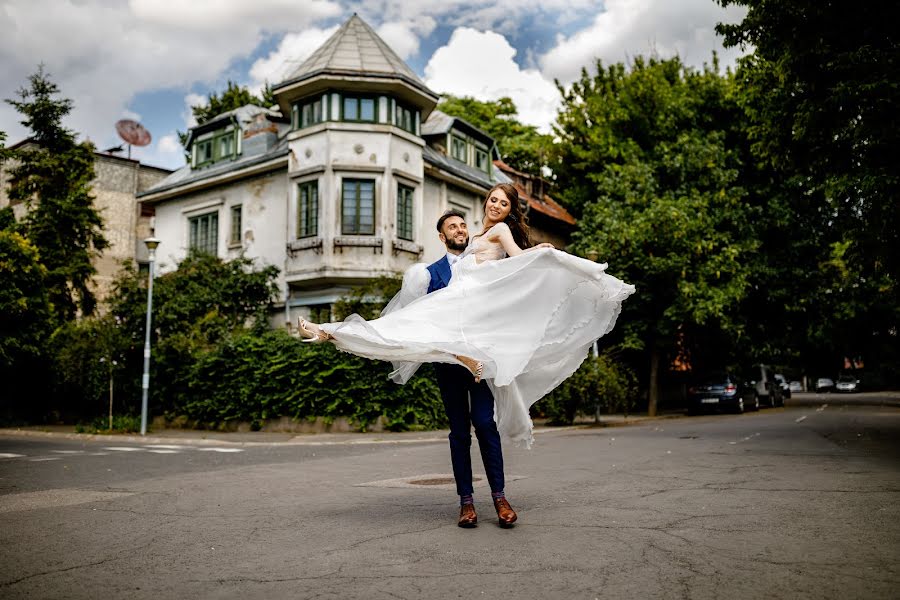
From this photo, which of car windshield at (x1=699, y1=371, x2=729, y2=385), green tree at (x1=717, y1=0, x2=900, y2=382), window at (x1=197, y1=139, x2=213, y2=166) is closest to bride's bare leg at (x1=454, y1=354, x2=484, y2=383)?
green tree at (x1=717, y1=0, x2=900, y2=382)

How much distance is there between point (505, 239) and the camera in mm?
5977

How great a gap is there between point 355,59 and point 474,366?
23046mm

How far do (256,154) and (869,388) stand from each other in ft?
234

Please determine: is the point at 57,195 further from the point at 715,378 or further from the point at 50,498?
the point at 715,378

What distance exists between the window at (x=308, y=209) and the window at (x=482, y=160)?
27.9ft

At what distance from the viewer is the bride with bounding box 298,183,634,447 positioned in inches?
216

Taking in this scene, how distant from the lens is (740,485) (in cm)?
728

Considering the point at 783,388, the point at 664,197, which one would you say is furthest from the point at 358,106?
the point at 783,388

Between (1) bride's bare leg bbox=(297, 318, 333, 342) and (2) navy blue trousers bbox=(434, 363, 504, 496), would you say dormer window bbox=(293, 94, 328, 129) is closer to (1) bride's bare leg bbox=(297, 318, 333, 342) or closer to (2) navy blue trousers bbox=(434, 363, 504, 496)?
(1) bride's bare leg bbox=(297, 318, 333, 342)

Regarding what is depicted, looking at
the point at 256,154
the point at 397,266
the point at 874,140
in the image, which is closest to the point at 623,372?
the point at 397,266

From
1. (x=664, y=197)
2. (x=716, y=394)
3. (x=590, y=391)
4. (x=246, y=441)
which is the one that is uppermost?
(x=664, y=197)

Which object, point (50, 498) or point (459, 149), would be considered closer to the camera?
point (50, 498)

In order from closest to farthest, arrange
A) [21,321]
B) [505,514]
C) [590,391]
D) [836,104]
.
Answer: [505,514] → [836,104] → [590,391] → [21,321]

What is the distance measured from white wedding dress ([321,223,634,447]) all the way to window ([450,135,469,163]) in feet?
81.6
